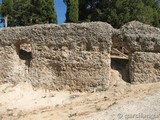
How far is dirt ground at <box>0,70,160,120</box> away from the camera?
1085 cm

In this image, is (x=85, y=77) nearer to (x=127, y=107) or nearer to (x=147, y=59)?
(x=147, y=59)

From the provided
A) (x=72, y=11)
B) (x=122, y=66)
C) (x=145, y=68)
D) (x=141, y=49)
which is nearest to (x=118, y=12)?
(x=72, y=11)

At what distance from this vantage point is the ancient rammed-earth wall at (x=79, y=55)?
542 inches

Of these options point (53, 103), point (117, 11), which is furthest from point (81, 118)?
point (117, 11)

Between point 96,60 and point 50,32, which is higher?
point 50,32

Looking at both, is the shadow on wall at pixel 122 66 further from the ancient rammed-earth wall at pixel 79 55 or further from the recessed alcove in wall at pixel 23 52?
the recessed alcove in wall at pixel 23 52

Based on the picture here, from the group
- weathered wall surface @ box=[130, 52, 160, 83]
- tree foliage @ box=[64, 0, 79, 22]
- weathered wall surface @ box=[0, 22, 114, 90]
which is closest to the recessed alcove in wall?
weathered wall surface @ box=[0, 22, 114, 90]

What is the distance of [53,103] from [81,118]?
362cm

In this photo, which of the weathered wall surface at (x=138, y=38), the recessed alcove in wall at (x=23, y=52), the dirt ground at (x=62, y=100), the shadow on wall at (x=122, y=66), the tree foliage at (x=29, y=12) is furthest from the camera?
the tree foliage at (x=29, y=12)

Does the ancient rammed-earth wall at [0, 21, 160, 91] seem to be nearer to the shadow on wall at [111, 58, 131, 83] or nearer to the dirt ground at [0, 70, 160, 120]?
the shadow on wall at [111, 58, 131, 83]

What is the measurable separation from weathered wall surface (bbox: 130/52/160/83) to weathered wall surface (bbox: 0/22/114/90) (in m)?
1.12

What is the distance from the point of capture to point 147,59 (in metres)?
13.8

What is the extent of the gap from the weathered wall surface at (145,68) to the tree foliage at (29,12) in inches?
540

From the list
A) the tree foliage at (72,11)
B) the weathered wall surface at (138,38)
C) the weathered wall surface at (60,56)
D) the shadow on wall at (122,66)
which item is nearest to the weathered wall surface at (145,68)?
the weathered wall surface at (138,38)
